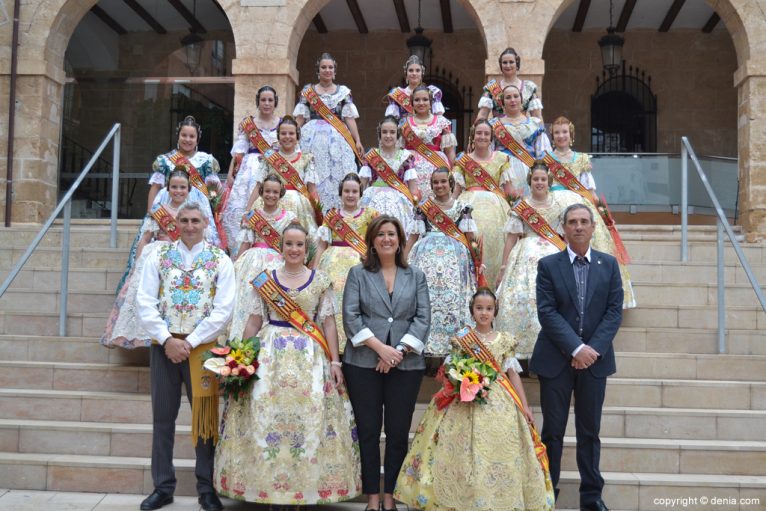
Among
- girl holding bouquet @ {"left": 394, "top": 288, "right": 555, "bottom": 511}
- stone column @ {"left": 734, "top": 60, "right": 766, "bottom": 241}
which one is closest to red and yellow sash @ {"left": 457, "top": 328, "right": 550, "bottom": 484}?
girl holding bouquet @ {"left": 394, "top": 288, "right": 555, "bottom": 511}

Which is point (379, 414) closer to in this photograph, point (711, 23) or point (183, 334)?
point (183, 334)

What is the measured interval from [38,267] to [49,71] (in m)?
3.09

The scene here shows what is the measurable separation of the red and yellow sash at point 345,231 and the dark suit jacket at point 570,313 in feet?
5.54

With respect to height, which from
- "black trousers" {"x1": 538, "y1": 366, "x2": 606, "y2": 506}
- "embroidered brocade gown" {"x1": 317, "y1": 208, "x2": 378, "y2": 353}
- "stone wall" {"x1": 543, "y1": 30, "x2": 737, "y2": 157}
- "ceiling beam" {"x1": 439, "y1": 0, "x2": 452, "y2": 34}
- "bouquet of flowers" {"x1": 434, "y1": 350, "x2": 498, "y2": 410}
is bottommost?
"black trousers" {"x1": 538, "y1": 366, "x2": 606, "y2": 506}

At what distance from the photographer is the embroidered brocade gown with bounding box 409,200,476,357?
5.58 meters

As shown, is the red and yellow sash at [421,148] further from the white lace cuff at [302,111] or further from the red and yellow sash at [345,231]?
the red and yellow sash at [345,231]

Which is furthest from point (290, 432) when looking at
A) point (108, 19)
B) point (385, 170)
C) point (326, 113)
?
point (108, 19)

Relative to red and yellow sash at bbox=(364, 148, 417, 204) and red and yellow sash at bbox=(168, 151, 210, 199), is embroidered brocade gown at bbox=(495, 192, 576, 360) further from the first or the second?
red and yellow sash at bbox=(168, 151, 210, 199)

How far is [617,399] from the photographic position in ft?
18.1

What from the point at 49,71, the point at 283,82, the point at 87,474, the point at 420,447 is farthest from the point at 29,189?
the point at 420,447

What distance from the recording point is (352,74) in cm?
1374

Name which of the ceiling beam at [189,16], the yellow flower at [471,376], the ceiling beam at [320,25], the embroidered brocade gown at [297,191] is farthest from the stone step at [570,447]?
the ceiling beam at [320,25]

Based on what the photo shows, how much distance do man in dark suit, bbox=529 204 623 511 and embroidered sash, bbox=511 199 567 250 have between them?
122cm

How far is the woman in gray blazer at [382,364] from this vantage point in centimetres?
437
